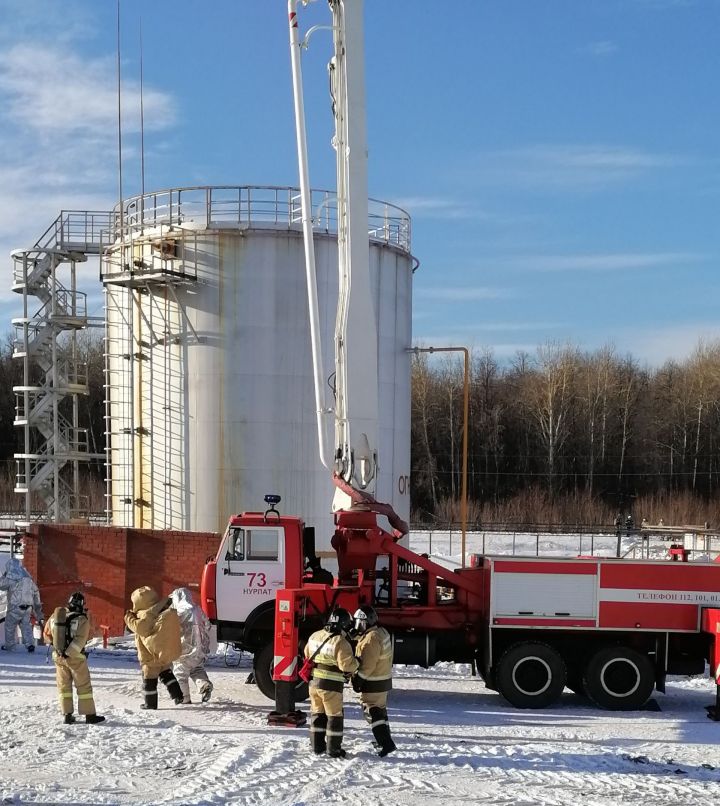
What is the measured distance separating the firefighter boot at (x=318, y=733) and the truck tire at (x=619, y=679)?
4613mm

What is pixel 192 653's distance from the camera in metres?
12.7

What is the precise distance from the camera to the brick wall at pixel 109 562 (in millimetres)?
20438

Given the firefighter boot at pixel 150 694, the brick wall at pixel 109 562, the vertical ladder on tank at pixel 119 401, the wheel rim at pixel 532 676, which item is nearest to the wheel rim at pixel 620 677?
the wheel rim at pixel 532 676

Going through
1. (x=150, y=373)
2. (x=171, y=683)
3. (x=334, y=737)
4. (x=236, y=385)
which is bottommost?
(x=171, y=683)

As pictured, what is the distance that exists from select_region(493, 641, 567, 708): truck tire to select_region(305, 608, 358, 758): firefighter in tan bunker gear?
3724 millimetres

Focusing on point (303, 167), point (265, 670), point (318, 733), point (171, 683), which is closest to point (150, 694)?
point (171, 683)

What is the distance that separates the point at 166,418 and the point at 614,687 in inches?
460

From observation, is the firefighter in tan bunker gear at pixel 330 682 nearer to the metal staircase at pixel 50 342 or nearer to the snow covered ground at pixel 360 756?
the snow covered ground at pixel 360 756

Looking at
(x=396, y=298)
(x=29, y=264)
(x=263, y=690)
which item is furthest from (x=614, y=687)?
(x=29, y=264)

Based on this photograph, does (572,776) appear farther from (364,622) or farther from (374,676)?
(364,622)

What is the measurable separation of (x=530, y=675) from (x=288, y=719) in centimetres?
354

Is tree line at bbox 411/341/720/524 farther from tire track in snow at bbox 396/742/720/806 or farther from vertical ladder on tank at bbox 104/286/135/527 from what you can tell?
tire track in snow at bbox 396/742/720/806

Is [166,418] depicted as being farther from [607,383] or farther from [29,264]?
[607,383]

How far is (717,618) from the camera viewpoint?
12.8 meters
